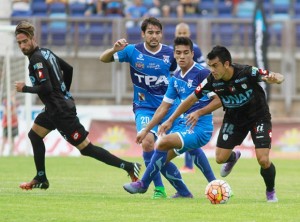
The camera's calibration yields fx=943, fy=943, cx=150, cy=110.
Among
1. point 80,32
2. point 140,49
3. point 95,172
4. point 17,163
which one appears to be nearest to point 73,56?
point 80,32

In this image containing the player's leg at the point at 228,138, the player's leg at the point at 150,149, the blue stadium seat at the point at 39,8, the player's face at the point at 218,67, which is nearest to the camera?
the player's face at the point at 218,67

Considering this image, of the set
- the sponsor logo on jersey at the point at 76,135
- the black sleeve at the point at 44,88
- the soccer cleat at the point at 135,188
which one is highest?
the black sleeve at the point at 44,88

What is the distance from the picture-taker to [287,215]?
32.8ft

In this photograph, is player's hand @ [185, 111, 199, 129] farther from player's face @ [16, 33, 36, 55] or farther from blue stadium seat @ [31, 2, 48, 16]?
blue stadium seat @ [31, 2, 48, 16]

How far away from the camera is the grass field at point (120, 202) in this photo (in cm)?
976

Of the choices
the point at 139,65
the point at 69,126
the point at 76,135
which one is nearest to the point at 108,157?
the point at 76,135

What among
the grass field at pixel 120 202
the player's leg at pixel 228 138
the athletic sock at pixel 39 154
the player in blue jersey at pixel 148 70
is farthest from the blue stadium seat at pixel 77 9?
the player's leg at pixel 228 138

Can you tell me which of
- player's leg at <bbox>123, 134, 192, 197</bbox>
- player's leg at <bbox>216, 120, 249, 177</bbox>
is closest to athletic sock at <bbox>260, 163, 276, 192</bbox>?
player's leg at <bbox>216, 120, 249, 177</bbox>

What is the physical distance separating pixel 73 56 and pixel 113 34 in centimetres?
130

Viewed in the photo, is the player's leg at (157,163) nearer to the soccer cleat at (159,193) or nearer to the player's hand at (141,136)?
the player's hand at (141,136)

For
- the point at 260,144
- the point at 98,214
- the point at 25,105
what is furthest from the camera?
the point at 25,105

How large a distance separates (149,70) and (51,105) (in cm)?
144

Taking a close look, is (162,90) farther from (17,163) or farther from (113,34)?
(113,34)

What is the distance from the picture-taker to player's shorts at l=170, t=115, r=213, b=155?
475 inches
